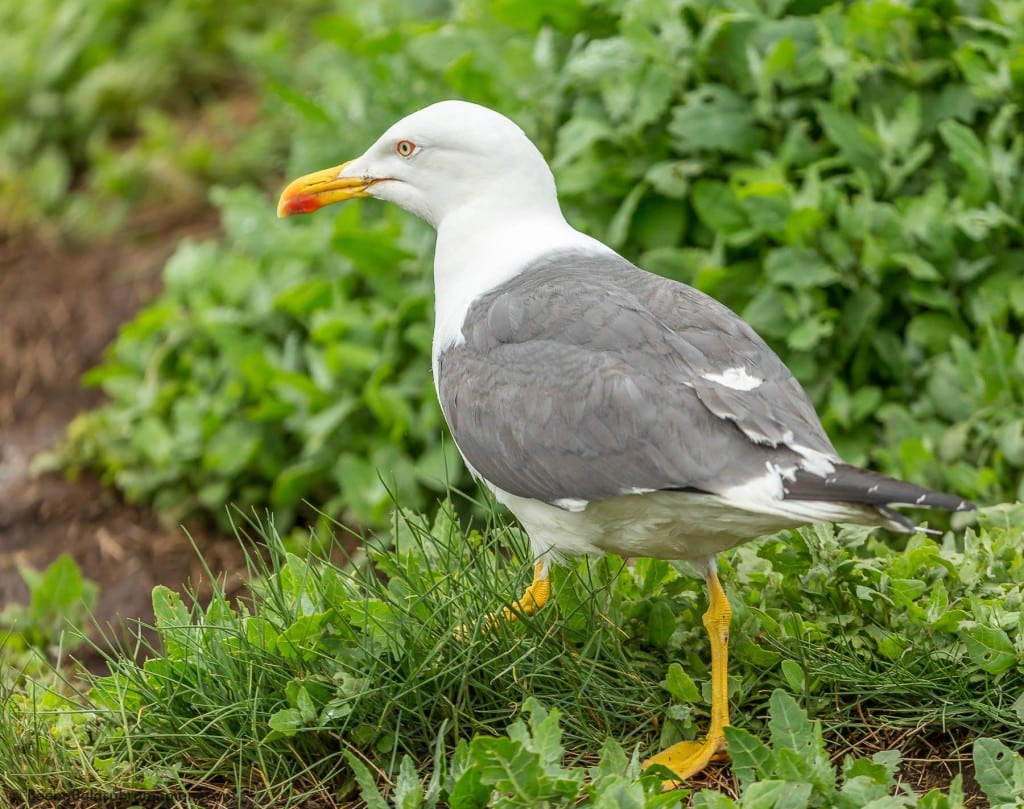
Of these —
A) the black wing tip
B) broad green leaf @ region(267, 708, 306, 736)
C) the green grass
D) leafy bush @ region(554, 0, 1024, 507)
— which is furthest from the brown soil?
the black wing tip

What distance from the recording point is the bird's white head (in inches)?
163

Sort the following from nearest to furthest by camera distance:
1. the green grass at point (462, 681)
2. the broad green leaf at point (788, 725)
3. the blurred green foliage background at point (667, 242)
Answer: the broad green leaf at point (788, 725), the green grass at point (462, 681), the blurred green foliage background at point (667, 242)

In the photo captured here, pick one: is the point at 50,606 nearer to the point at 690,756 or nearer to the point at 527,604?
the point at 527,604

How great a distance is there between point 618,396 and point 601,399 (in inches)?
1.8

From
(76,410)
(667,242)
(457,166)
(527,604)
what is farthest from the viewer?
(76,410)

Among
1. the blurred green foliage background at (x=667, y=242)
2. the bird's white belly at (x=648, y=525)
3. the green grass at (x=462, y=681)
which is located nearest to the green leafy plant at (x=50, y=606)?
the blurred green foliage background at (x=667, y=242)

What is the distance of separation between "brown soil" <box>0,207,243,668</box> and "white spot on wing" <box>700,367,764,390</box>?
2472 millimetres

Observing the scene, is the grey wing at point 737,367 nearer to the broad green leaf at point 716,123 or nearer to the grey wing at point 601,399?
the grey wing at point 601,399

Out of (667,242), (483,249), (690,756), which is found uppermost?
(483,249)

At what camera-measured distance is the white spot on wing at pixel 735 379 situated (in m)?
3.36

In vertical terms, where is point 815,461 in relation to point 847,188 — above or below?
above

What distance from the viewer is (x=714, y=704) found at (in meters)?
3.42

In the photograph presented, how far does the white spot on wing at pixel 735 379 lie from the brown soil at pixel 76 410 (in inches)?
97.3

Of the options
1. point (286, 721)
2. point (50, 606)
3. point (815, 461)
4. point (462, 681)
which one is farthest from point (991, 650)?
point (50, 606)
